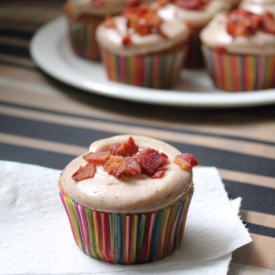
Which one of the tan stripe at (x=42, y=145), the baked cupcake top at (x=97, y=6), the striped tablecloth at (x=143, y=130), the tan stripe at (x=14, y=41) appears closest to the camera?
the striped tablecloth at (x=143, y=130)

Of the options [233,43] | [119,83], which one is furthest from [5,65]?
[233,43]

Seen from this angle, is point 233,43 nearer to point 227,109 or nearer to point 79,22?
point 227,109

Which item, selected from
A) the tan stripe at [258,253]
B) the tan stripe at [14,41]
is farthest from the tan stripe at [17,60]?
the tan stripe at [258,253]

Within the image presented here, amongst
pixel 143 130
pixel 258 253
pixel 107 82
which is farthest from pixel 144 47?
pixel 258 253

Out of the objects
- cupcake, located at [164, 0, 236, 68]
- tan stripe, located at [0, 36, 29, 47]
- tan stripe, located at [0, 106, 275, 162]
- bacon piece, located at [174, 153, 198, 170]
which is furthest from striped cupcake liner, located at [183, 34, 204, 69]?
bacon piece, located at [174, 153, 198, 170]

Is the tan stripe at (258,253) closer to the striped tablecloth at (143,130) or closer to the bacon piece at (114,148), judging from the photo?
the striped tablecloth at (143,130)

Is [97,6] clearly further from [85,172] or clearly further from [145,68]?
[85,172]
